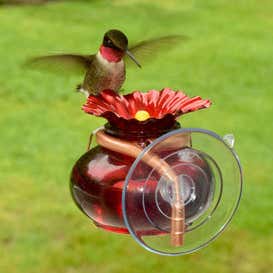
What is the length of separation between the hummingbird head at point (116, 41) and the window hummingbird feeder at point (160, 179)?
0.78ft

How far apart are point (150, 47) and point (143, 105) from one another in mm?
384

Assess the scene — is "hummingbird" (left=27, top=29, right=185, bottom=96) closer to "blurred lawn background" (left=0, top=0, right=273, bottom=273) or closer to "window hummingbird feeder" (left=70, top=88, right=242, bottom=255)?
"window hummingbird feeder" (left=70, top=88, right=242, bottom=255)

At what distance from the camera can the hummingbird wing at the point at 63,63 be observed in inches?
105

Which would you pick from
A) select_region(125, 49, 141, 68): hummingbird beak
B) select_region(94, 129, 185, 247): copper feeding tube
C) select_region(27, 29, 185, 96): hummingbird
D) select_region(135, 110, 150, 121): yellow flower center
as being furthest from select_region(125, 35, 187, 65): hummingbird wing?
select_region(94, 129, 185, 247): copper feeding tube

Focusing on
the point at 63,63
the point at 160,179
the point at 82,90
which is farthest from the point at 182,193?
the point at 82,90

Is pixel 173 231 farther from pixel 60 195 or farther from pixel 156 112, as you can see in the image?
pixel 60 195

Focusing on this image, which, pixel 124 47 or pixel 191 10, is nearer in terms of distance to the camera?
pixel 124 47

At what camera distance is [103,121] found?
928 cm

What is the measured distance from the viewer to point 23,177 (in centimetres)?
752

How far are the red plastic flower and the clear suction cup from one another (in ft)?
0.44

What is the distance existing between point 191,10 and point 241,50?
304 centimetres

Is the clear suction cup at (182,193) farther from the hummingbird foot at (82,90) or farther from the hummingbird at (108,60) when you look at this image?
the hummingbird foot at (82,90)

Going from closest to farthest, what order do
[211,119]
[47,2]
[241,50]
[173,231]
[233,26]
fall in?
[173,231], [211,119], [241,50], [233,26], [47,2]

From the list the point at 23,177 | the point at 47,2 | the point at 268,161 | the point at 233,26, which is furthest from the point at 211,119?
the point at 47,2
